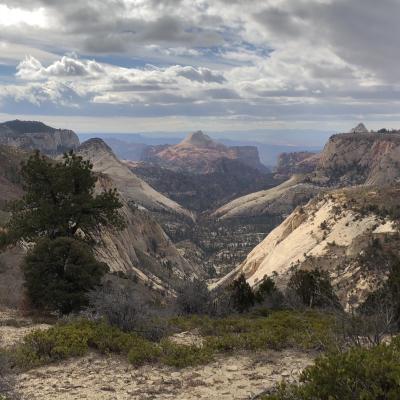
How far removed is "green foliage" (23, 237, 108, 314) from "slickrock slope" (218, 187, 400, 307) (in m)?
25.5

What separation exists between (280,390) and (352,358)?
123cm

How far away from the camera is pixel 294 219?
331ft

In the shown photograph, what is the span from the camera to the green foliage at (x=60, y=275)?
768 inches

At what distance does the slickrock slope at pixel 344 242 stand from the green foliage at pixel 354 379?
3312 cm

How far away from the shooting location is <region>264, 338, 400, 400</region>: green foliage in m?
5.95

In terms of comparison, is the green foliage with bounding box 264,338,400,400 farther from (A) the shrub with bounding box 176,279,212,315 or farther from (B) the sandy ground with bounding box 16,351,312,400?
(A) the shrub with bounding box 176,279,212,315

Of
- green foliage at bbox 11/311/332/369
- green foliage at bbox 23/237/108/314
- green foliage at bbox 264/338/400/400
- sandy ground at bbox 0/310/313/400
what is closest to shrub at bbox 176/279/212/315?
green foliage at bbox 23/237/108/314

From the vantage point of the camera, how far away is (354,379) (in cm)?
629

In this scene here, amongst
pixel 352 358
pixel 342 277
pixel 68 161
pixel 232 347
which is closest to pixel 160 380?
pixel 232 347

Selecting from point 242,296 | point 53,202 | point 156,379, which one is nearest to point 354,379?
point 156,379

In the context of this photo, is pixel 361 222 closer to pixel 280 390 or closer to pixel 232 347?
pixel 232 347

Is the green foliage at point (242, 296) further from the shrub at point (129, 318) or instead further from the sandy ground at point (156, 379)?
the sandy ground at point (156, 379)

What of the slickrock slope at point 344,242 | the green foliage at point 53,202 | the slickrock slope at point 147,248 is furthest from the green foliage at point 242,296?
the slickrock slope at point 147,248

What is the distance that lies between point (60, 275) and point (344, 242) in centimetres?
5417
